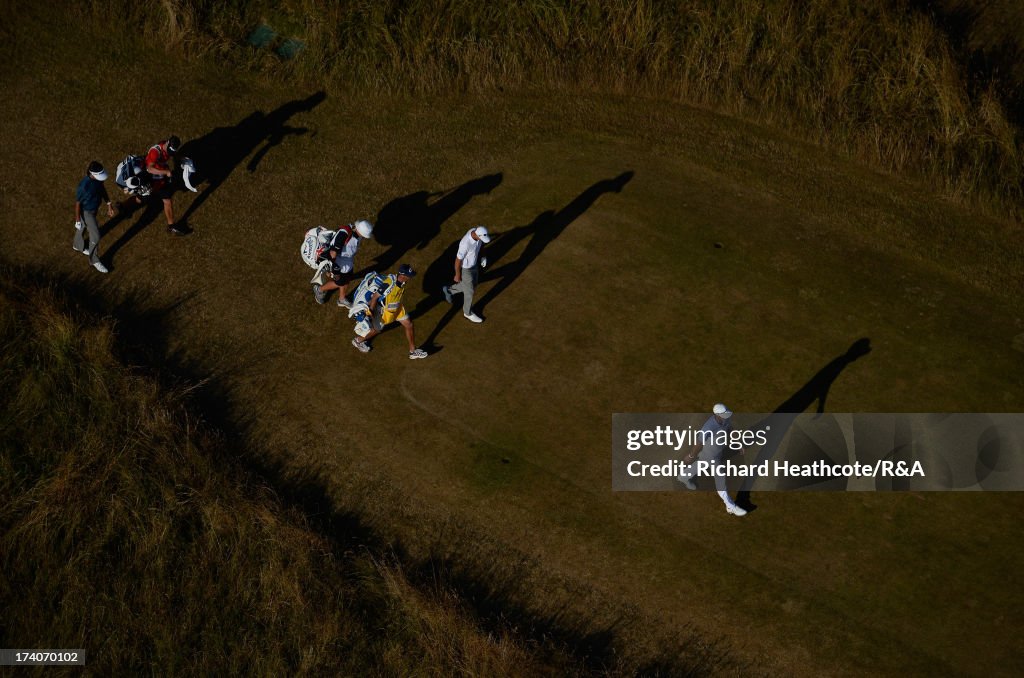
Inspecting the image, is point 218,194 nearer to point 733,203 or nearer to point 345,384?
point 345,384

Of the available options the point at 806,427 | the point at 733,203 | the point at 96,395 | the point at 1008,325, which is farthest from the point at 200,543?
the point at 1008,325

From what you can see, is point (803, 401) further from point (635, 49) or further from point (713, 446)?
point (635, 49)

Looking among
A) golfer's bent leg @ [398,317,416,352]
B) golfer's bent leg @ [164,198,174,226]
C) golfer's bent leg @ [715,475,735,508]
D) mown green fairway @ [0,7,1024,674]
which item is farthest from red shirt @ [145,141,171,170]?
golfer's bent leg @ [715,475,735,508]

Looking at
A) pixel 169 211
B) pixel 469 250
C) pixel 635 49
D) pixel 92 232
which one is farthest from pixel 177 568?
pixel 635 49

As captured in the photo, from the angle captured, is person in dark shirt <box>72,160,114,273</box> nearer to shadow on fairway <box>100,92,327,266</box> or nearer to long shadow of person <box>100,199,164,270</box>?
long shadow of person <box>100,199,164,270</box>

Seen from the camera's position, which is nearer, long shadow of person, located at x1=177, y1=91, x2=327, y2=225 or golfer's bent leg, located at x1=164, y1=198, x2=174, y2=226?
golfer's bent leg, located at x1=164, y1=198, x2=174, y2=226

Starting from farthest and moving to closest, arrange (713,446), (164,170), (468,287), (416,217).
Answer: (416,217) < (164,170) < (468,287) < (713,446)

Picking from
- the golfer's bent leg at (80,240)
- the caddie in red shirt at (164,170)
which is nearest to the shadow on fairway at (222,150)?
the caddie in red shirt at (164,170)
